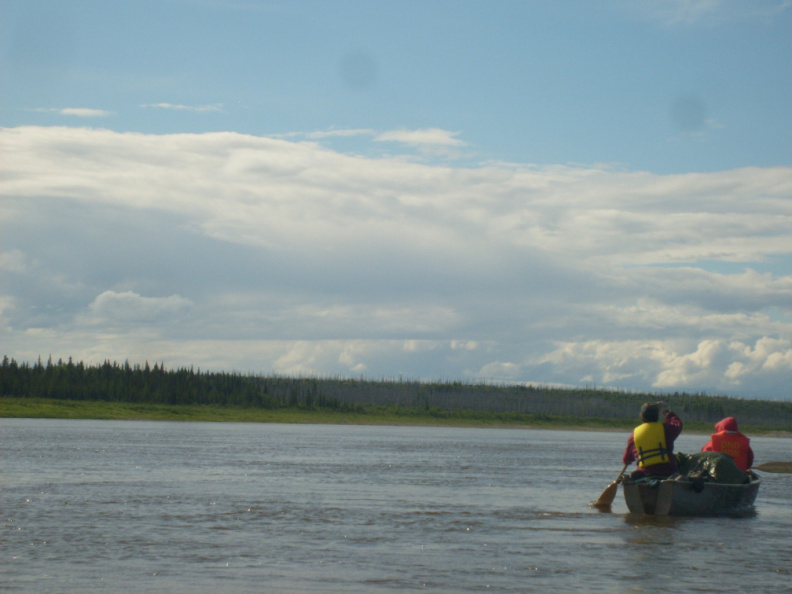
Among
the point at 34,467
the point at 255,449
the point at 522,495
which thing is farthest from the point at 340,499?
the point at 255,449

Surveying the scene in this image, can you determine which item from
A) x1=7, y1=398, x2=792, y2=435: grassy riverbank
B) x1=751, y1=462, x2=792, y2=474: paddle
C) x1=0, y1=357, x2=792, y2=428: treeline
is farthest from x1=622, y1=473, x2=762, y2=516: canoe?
x1=0, y1=357, x2=792, y2=428: treeline

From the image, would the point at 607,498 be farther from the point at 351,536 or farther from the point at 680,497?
the point at 351,536

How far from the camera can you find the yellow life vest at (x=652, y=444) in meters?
26.1

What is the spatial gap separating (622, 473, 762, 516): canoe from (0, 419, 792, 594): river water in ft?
1.42

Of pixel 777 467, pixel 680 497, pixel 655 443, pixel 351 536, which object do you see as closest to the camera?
pixel 351 536

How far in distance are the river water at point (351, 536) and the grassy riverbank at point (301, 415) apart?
3927 inches

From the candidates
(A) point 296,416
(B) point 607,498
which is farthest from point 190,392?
(B) point 607,498

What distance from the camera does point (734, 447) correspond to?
2941cm

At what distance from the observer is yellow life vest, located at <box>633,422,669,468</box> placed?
1029 inches

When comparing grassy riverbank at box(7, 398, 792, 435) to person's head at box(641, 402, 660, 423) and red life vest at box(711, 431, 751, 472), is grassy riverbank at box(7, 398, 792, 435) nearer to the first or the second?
red life vest at box(711, 431, 751, 472)

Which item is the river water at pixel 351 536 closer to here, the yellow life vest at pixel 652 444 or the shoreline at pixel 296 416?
the yellow life vest at pixel 652 444

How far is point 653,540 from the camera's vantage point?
21734mm

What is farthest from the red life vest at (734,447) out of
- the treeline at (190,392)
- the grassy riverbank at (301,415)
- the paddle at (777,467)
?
the treeline at (190,392)

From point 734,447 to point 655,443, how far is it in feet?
16.1
